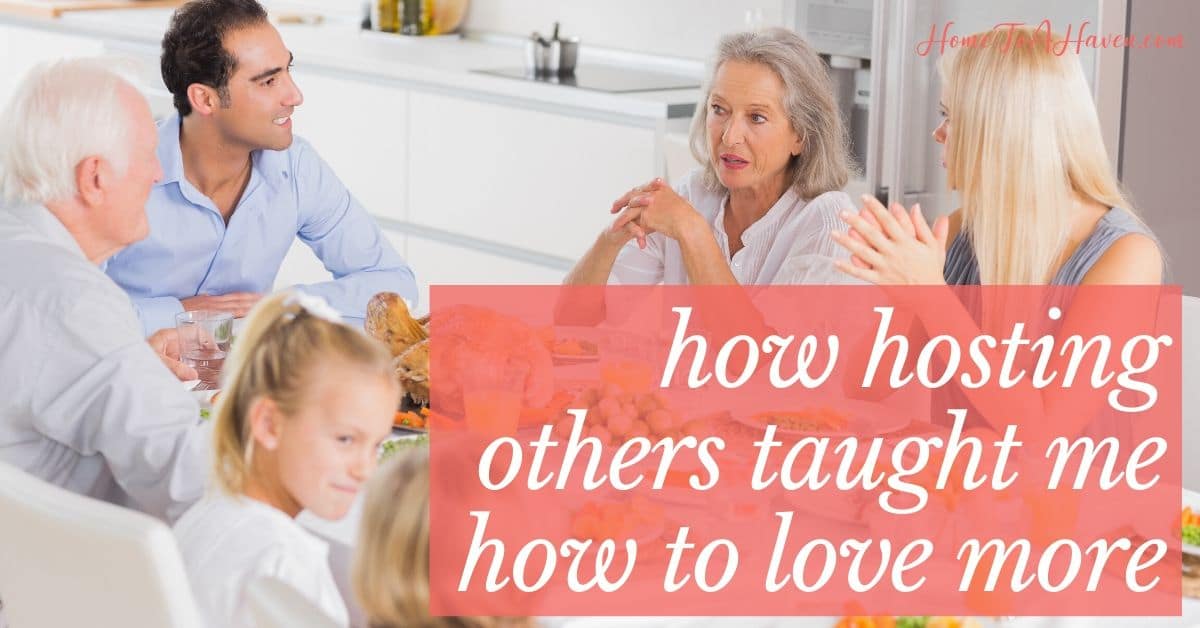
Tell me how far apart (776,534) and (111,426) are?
0.77 metres

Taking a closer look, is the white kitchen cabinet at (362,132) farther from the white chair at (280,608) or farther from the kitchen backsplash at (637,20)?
the white chair at (280,608)

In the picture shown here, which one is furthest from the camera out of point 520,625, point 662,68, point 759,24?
point 662,68

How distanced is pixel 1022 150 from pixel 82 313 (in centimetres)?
126

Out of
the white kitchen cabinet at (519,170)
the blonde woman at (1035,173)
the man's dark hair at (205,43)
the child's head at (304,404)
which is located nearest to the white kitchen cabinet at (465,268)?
the white kitchen cabinet at (519,170)

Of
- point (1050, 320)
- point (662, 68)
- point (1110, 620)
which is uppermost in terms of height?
point (662, 68)

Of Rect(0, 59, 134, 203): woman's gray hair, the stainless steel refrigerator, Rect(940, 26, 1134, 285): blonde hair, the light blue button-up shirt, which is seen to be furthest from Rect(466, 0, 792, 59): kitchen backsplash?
Rect(0, 59, 134, 203): woman's gray hair

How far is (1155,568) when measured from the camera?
155 cm

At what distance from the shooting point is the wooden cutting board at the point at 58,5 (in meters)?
5.65

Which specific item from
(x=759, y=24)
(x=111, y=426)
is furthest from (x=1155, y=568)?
(x=759, y=24)

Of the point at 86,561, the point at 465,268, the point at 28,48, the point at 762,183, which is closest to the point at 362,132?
the point at 465,268

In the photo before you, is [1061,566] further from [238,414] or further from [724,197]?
[724,197]

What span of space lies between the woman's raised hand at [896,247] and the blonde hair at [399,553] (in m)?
0.91

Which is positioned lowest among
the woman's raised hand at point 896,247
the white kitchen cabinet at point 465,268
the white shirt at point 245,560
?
the white kitchen cabinet at point 465,268

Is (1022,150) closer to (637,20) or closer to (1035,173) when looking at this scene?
(1035,173)
